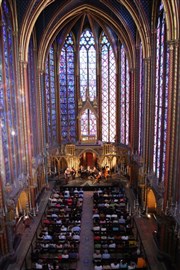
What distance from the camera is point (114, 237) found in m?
21.0

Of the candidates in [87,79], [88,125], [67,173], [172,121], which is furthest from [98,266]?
[87,79]

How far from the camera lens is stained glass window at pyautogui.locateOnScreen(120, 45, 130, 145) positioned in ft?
111

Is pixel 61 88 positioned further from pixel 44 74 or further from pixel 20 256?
pixel 20 256

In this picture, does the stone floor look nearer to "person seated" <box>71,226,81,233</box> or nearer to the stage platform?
"person seated" <box>71,226,81,233</box>

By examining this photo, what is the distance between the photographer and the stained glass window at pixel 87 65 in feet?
119

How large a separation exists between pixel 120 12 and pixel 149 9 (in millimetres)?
5714

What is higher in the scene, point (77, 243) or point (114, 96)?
point (114, 96)

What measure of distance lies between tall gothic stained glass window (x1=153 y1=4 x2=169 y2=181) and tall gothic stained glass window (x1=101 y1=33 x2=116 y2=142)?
1333 centimetres

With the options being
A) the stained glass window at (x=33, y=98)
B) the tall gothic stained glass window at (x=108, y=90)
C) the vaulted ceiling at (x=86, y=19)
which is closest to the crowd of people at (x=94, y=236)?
the stained glass window at (x=33, y=98)

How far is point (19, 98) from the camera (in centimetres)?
2430

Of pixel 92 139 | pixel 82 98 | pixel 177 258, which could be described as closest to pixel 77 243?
pixel 177 258

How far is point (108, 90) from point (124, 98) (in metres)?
3.11

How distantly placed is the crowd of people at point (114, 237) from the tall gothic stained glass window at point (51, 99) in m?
11.3

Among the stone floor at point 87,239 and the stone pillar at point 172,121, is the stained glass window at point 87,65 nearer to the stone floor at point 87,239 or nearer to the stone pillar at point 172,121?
the stone floor at point 87,239
